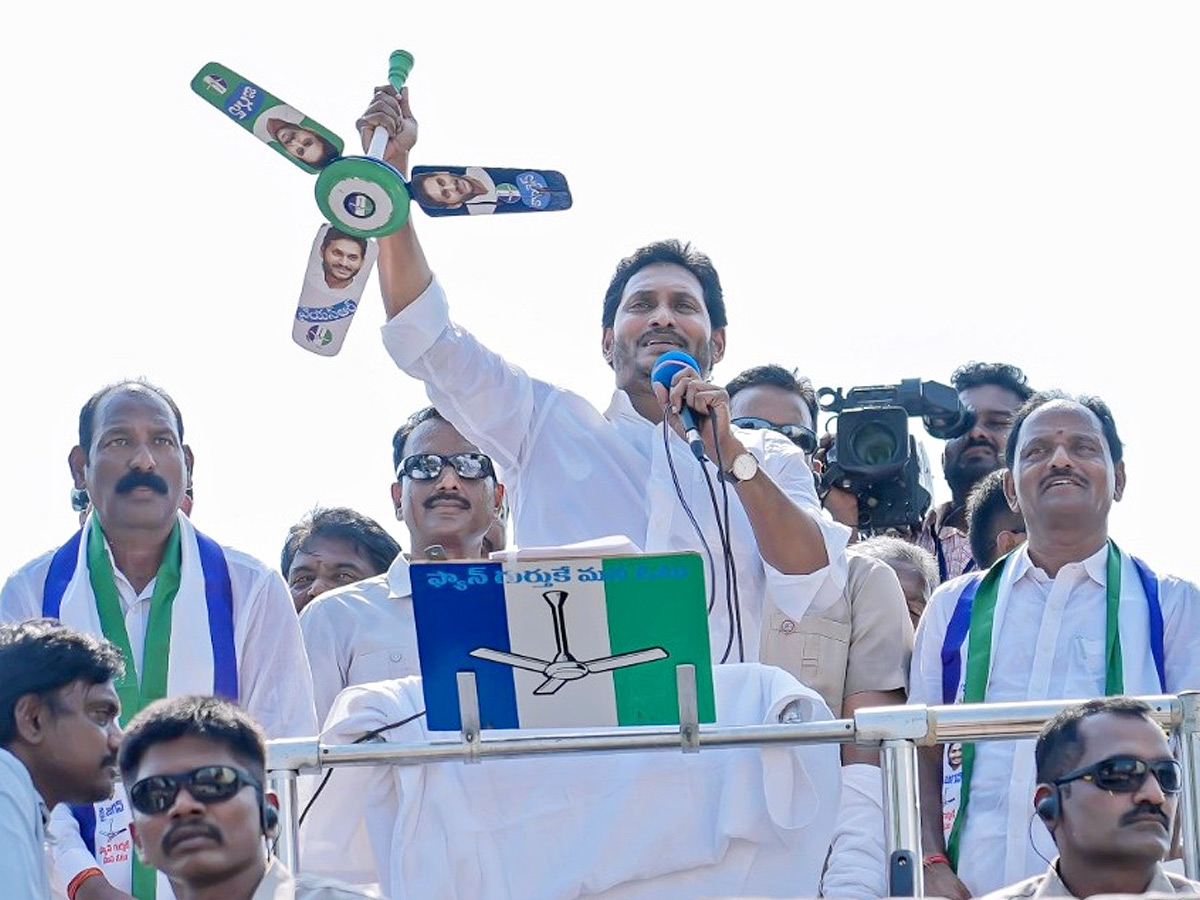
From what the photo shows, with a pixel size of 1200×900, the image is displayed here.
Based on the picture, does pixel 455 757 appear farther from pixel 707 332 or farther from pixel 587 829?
pixel 707 332

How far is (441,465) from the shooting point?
23.9ft

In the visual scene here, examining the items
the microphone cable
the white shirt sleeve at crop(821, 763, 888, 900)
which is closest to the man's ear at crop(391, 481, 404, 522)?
the microphone cable

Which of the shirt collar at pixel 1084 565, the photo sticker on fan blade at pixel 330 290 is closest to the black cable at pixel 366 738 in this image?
the photo sticker on fan blade at pixel 330 290

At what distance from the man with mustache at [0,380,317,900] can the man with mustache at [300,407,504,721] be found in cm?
39

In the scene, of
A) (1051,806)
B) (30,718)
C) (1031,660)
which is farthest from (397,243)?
(1051,806)

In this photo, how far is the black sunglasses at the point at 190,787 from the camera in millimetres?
4816

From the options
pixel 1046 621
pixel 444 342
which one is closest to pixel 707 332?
pixel 444 342

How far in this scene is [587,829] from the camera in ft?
17.5

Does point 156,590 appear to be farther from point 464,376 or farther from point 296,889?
point 296,889

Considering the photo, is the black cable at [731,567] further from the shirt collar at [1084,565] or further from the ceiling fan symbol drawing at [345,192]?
the ceiling fan symbol drawing at [345,192]

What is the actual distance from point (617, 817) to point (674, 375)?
127 centimetres

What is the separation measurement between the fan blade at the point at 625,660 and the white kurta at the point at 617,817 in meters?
0.47

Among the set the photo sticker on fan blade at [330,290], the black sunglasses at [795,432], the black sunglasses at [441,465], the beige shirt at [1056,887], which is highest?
the photo sticker on fan blade at [330,290]

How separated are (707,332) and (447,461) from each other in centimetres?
97
